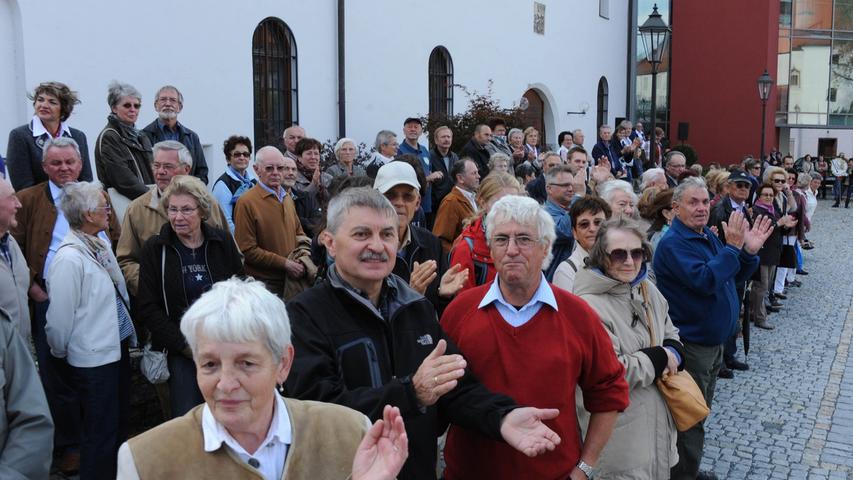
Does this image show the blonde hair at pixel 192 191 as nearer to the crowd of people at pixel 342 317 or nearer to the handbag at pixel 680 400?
the crowd of people at pixel 342 317

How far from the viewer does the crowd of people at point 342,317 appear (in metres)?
2.22

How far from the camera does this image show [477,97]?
16.8 m

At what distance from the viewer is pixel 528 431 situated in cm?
284

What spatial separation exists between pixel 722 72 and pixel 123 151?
1162 inches

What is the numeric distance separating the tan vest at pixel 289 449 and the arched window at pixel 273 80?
9971 millimetres

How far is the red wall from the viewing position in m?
30.9

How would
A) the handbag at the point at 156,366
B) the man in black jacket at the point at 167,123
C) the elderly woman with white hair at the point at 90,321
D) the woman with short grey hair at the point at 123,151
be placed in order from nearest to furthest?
the elderly woman with white hair at the point at 90,321
the handbag at the point at 156,366
the woman with short grey hair at the point at 123,151
the man in black jacket at the point at 167,123

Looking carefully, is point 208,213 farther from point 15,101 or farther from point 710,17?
point 710,17

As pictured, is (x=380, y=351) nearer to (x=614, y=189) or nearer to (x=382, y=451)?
(x=382, y=451)

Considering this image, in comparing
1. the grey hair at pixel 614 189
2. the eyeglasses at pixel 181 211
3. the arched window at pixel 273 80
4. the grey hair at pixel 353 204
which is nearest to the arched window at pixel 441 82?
the arched window at pixel 273 80

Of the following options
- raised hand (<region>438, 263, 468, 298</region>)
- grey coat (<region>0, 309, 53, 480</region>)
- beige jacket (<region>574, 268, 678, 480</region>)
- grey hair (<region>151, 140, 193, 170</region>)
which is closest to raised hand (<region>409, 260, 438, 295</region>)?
raised hand (<region>438, 263, 468, 298</region>)

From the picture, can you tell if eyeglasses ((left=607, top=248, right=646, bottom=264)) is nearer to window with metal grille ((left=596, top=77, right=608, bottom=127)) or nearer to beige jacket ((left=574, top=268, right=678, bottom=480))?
beige jacket ((left=574, top=268, right=678, bottom=480))

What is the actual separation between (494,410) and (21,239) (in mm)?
3907

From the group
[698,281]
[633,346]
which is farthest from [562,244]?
[633,346]
